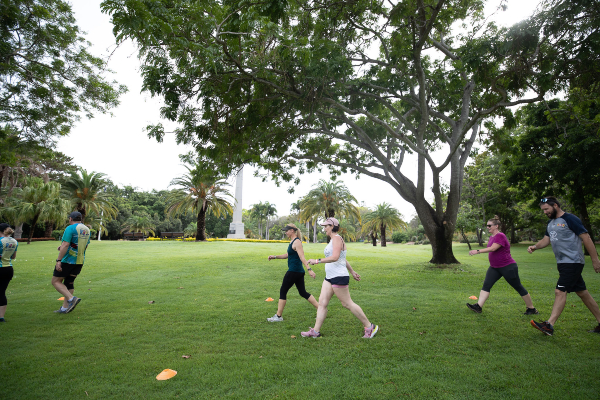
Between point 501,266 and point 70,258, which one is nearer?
point 501,266

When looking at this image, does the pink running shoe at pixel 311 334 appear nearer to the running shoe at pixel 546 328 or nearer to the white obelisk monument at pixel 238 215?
the running shoe at pixel 546 328

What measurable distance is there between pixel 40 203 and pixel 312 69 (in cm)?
2838

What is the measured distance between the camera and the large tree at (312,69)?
6.47 metres

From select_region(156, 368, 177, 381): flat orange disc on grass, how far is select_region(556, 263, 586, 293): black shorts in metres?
5.47

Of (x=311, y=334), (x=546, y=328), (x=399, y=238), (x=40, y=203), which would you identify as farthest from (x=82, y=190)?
(x=399, y=238)

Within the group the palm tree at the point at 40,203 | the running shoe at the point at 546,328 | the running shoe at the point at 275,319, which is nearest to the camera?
the running shoe at the point at 546,328

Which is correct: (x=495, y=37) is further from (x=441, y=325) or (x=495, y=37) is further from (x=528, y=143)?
(x=528, y=143)

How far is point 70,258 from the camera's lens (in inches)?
252

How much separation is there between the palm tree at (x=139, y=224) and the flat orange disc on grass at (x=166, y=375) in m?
58.4

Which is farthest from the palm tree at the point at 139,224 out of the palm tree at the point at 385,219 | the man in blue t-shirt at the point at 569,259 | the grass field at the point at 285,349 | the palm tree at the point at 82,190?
the man in blue t-shirt at the point at 569,259

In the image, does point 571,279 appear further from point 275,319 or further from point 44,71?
point 44,71

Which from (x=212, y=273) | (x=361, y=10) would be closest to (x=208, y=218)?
(x=212, y=273)

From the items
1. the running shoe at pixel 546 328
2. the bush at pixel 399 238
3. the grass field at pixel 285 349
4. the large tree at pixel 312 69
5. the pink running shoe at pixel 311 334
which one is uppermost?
the large tree at pixel 312 69

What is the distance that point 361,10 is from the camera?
9.79 m
